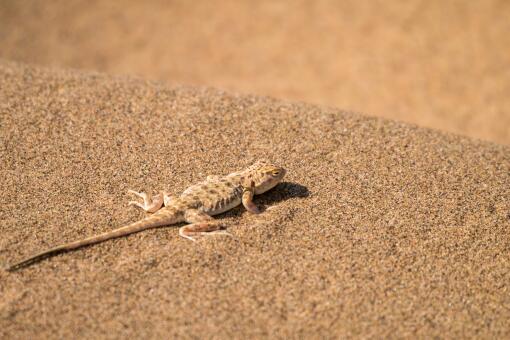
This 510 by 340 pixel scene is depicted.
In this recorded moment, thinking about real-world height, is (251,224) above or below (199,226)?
below

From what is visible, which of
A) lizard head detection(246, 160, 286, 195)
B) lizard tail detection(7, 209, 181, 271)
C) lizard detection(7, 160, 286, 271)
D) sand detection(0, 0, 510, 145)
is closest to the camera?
lizard tail detection(7, 209, 181, 271)

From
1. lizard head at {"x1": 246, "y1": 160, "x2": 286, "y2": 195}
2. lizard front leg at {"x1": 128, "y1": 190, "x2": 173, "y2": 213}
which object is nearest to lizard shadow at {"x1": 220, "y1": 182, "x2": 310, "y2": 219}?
lizard head at {"x1": 246, "y1": 160, "x2": 286, "y2": 195}

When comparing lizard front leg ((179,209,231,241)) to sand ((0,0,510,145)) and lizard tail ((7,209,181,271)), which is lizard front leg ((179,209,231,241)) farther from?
sand ((0,0,510,145))

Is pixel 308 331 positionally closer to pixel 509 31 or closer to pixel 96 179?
pixel 96 179

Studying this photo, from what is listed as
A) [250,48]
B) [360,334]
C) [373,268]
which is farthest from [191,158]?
[250,48]

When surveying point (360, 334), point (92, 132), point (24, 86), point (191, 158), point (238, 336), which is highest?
point (24, 86)

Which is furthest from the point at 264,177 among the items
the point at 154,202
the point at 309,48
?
the point at 309,48

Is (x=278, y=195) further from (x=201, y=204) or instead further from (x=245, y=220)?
(x=201, y=204)
